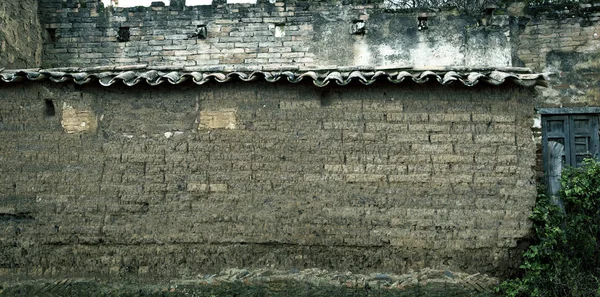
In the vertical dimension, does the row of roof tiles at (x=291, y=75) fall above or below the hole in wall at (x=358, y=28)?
below

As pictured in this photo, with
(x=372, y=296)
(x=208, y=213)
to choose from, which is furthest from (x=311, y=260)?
(x=208, y=213)

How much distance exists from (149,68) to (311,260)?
247 centimetres

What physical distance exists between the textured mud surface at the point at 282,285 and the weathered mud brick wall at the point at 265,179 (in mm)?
96

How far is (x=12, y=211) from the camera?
21.0ft

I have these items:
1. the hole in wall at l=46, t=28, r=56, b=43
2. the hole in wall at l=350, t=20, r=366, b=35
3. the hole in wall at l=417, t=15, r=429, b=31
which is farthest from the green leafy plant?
the hole in wall at l=46, t=28, r=56, b=43

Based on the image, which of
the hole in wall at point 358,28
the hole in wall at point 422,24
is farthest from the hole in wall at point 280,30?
the hole in wall at point 422,24

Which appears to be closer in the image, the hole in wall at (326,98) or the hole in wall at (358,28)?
the hole in wall at (326,98)

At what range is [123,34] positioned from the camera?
10.4m

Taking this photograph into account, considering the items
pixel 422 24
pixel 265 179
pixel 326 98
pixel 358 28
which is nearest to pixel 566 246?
pixel 326 98

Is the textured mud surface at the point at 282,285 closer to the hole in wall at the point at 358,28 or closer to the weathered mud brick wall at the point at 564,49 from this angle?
the hole in wall at the point at 358,28

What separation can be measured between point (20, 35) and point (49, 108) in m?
3.13

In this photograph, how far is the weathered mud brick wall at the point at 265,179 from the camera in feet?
20.7

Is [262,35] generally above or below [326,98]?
above

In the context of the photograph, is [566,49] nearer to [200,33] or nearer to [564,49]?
[564,49]
